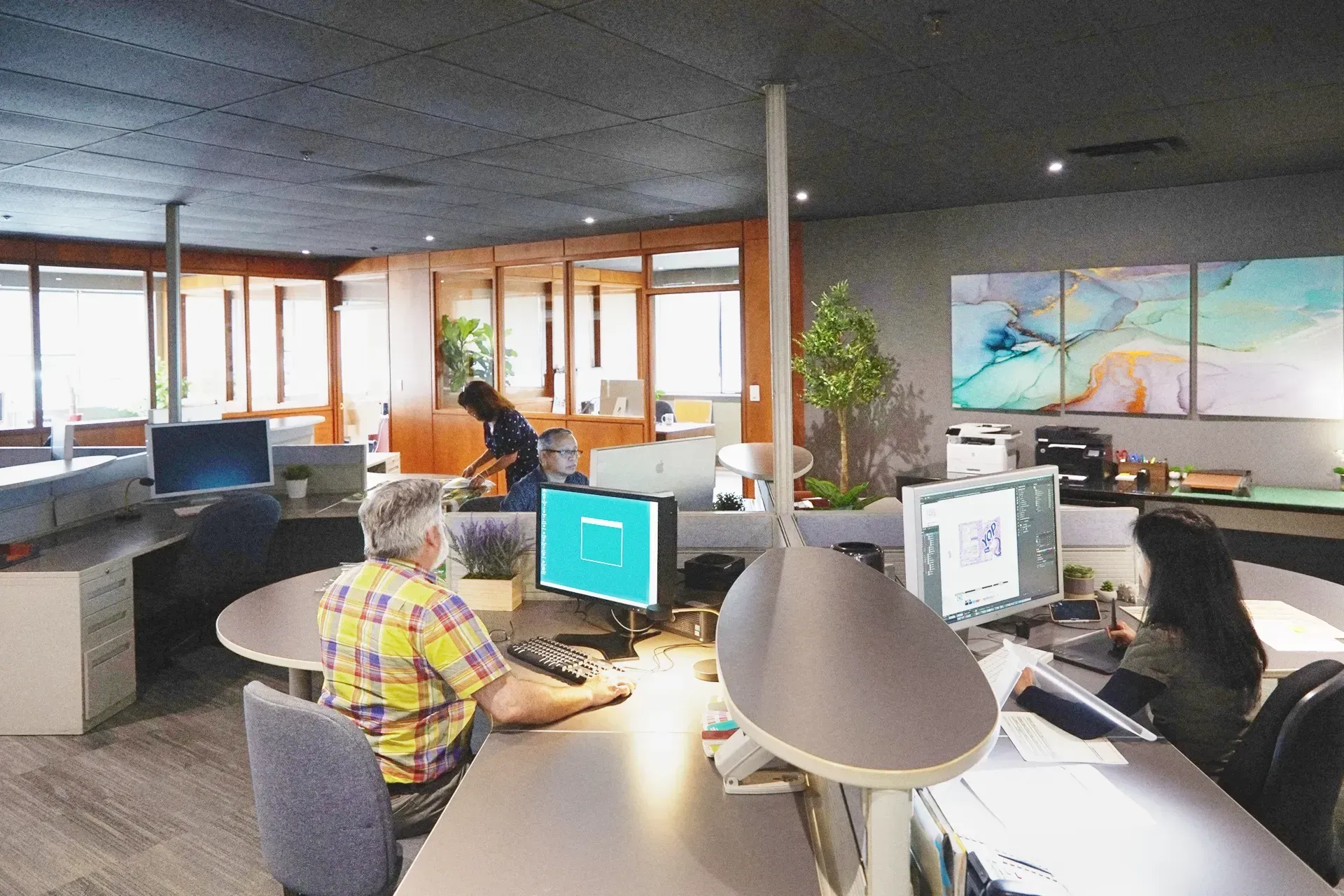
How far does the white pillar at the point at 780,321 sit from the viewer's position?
3.27m

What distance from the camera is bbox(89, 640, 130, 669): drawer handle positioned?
3.96 metres

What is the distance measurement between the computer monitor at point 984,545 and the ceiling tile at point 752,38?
1.66 meters

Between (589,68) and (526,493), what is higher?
(589,68)

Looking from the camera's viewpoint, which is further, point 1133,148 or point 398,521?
point 1133,148

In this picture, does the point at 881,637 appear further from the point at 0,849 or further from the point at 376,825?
the point at 0,849

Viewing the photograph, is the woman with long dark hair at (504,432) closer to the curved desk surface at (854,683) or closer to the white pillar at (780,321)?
the white pillar at (780,321)

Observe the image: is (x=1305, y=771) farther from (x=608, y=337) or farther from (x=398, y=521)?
(x=608, y=337)

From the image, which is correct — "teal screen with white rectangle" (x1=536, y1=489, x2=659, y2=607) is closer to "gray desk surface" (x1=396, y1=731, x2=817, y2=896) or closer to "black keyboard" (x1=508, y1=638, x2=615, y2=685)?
"black keyboard" (x1=508, y1=638, x2=615, y2=685)

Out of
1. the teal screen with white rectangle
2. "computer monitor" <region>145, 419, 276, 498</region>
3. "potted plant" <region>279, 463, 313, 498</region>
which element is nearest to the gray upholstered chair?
the teal screen with white rectangle

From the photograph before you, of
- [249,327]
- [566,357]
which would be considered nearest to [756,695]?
[566,357]

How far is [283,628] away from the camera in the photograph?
2771 millimetres

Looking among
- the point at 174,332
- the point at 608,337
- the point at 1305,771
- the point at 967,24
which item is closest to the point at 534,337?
the point at 608,337

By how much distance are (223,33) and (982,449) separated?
5.12 metres

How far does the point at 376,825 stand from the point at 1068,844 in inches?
50.6
